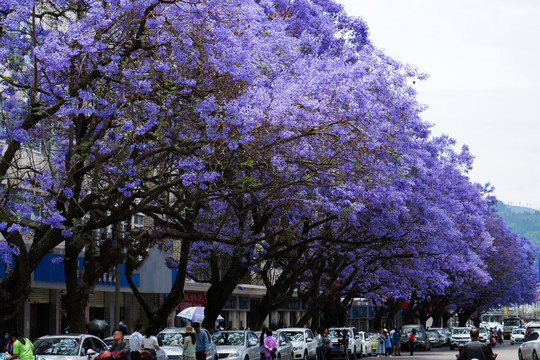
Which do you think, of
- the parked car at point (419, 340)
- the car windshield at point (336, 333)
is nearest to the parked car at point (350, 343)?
the car windshield at point (336, 333)

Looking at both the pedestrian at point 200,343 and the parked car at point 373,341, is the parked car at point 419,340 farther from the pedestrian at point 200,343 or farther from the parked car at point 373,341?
the pedestrian at point 200,343

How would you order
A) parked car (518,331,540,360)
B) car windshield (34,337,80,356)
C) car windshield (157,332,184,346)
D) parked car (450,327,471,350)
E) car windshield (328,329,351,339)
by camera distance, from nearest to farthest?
car windshield (34,337,80,356)
car windshield (157,332,184,346)
parked car (518,331,540,360)
car windshield (328,329,351,339)
parked car (450,327,471,350)

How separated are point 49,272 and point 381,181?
1192 cm

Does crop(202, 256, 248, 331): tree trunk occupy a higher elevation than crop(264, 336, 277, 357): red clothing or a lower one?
higher

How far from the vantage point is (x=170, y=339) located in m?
25.5

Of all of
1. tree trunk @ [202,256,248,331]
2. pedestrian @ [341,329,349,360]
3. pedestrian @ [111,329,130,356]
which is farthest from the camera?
pedestrian @ [341,329,349,360]

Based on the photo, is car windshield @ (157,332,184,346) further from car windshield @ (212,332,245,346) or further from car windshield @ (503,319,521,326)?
Answer: car windshield @ (503,319,521,326)

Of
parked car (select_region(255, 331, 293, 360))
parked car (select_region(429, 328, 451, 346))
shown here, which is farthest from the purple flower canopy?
parked car (select_region(429, 328, 451, 346))

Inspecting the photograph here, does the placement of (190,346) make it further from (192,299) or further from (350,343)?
(192,299)

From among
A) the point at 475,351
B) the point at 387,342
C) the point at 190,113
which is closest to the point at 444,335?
the point at 387,342

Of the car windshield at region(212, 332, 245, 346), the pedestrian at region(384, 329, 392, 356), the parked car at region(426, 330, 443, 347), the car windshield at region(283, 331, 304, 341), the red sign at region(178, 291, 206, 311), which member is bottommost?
the parked car at region(426, 330, 443, 347)

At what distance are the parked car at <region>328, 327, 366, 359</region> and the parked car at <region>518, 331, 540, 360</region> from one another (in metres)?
9.09

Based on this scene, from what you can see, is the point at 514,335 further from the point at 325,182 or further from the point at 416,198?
the point at 325,182

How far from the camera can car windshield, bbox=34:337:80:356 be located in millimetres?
20000
